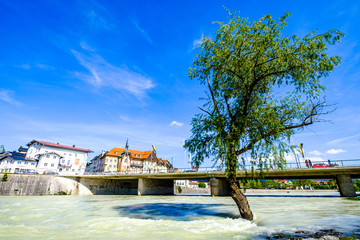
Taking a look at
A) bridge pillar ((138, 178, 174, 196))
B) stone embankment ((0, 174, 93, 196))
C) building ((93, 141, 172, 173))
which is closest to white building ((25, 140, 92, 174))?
building ((93, 141, 172, 173))

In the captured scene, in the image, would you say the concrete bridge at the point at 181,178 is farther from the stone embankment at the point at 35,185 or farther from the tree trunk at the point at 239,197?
the tree trunk at the point at 239,197

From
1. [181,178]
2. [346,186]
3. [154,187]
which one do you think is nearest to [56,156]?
[154,187]

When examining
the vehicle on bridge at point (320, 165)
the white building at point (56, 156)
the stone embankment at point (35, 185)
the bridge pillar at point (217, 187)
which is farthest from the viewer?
the white building at point (56, 156)

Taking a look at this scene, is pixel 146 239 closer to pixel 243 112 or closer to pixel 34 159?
pixel 243 112

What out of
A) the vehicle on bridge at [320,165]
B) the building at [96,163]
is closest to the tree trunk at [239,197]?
the vehicle on bridge at [320,165]

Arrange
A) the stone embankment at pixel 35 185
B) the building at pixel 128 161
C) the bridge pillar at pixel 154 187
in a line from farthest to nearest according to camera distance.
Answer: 1. the building at pixel 128 161
2. the bridge pillar at pixel 154 187
3. the stone embankment at pixel 35 185

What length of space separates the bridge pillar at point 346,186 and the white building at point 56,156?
80.0m

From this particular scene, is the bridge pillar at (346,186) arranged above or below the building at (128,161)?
below

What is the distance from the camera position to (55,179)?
52094mm

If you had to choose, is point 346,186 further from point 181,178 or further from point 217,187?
point 181,178

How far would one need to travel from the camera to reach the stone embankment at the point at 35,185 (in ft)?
150

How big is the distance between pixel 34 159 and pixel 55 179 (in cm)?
2758

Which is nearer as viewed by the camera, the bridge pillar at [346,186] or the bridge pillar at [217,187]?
the bridge pillar at [346,186]

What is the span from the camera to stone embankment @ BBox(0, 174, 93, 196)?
45.8m
